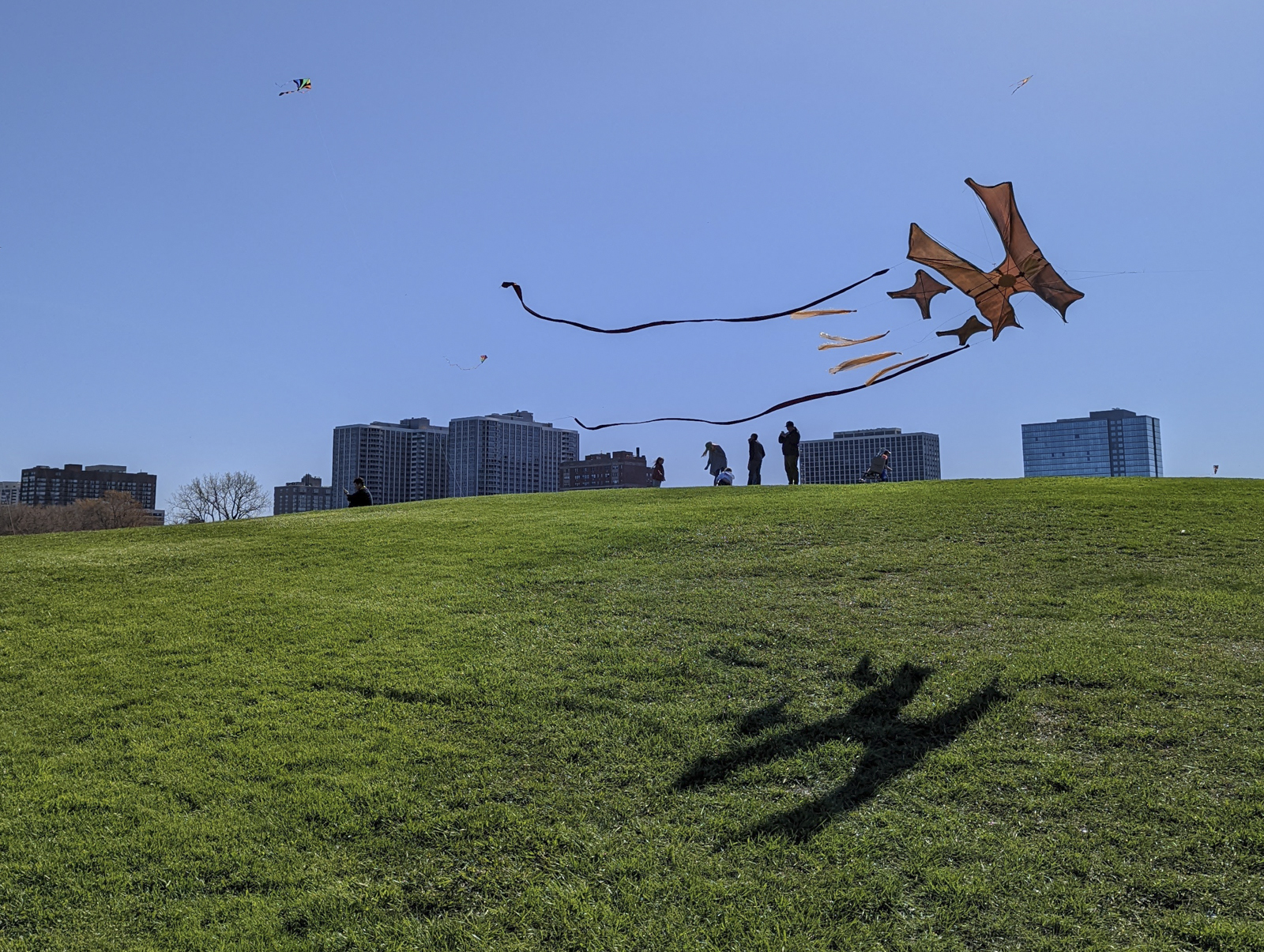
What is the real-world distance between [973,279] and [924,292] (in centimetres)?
56

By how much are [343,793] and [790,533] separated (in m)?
9.75

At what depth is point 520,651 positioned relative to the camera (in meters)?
8.39

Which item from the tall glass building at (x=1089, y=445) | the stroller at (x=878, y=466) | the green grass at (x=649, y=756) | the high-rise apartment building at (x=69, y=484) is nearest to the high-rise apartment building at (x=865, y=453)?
the stroller at (x=878, y=466)

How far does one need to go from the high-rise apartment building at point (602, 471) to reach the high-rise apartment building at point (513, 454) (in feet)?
6.22

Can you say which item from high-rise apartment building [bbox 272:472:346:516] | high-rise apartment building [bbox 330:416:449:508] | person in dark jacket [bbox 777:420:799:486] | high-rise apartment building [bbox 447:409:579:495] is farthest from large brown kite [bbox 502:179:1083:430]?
high-rise apartment building [bbox 272:472:346:516]

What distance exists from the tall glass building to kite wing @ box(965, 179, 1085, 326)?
159 m

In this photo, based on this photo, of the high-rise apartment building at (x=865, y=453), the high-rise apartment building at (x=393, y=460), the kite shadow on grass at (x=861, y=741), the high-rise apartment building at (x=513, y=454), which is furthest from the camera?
the high-rise apartment building at (x=393, y=460)

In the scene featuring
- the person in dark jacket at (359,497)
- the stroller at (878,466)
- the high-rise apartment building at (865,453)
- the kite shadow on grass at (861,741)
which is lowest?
the kite shadow on grass at (861,741)

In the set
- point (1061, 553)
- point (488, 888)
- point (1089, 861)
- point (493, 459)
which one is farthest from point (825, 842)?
point (493, 459)

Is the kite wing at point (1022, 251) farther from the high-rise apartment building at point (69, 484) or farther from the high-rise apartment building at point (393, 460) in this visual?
the high-rise apartment building at point (69, 484)

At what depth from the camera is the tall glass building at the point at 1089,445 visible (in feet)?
477

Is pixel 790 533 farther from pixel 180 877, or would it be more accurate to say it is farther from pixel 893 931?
pixel 180 877

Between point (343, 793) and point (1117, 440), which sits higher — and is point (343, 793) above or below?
below

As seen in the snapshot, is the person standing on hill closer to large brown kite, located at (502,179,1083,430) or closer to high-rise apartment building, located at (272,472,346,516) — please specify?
large brown kite, located at (502,179,1083,430)
